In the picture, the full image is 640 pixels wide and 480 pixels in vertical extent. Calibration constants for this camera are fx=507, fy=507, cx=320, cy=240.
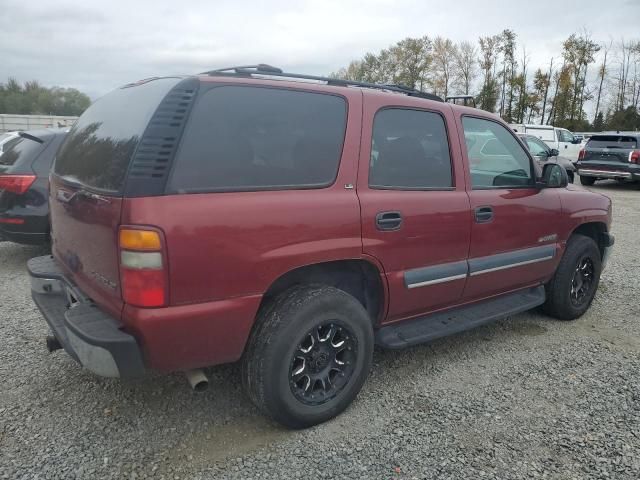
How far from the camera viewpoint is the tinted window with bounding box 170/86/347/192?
2.33m

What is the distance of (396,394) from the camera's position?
315cm

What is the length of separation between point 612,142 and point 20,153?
1562 cm

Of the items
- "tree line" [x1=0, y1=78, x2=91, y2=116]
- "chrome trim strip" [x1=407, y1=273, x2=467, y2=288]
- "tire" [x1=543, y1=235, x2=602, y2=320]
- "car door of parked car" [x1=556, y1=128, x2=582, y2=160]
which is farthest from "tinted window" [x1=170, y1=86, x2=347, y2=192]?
"tree line" [x1=0, y1=78, x2=91, y2=116]

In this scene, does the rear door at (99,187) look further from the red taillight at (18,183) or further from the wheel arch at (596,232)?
the wheel arch at (596,232)

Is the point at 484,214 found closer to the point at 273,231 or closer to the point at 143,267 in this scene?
the point at 273,231

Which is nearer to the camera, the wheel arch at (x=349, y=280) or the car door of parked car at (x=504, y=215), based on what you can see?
the wheel arch at (x=349, y=280)

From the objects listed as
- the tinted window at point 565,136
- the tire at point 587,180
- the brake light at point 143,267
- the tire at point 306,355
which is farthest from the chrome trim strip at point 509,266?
the tinted window at point 565,136

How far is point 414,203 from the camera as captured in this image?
3.04 metres

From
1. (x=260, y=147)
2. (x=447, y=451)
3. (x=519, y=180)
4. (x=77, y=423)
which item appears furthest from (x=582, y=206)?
(x=77, y=423)

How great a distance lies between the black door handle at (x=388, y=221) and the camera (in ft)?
9.37

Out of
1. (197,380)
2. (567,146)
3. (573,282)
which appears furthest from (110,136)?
(567,146)

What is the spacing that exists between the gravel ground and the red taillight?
1.91m

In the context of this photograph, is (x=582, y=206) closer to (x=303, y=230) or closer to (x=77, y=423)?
(x=303, y=230)

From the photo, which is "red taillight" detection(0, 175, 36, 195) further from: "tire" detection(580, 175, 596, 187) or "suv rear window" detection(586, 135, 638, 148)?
"tire" detection(580, 175, 596, 187)
